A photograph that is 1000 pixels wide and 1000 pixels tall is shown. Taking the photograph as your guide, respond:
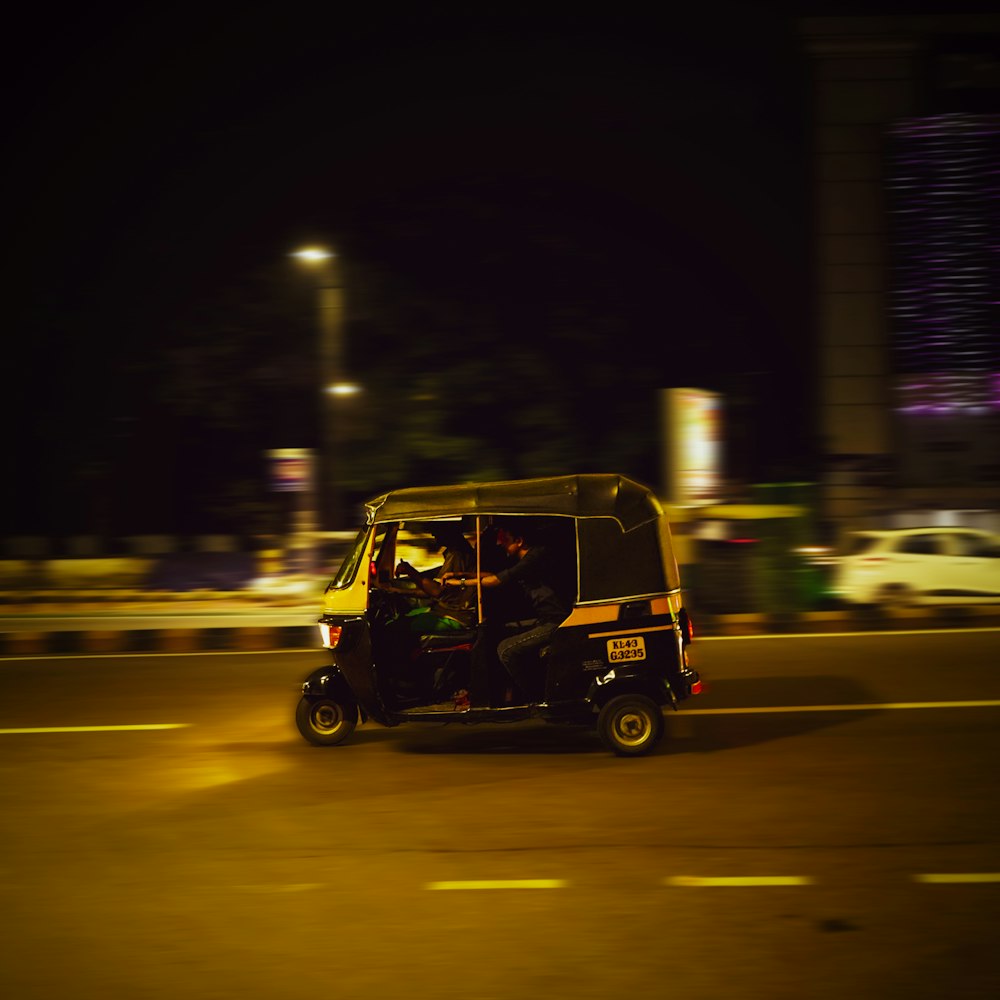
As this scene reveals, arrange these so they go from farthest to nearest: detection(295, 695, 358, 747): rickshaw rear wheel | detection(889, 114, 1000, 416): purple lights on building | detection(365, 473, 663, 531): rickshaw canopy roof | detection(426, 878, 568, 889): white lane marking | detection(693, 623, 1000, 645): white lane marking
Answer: detection(889, 114, 1000, 416): purple lights on building
detection(693, 623, 1000, 645): white lane marking
detection(295, 695, 358, 747): rickshaw rear wheel
detection(365, 473, 663, 531): rickshaw canopy roof
detection(426, 878, 568, 889): white lane marking

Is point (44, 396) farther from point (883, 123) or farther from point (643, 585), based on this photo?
point (643, 585)

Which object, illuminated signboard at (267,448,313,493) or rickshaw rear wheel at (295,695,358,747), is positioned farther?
illuminated signboard at (267,448,313,493)

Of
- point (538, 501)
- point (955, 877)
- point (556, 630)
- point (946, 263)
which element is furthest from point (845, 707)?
point (946, 263)

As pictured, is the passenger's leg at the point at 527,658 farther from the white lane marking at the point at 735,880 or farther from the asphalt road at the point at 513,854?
the white lane marking at the point at 735,880

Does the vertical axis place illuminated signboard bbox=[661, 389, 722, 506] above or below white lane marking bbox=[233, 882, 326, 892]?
above

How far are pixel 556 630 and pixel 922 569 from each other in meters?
9.25

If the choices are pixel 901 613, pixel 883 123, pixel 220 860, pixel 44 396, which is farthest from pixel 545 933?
pixel 44 396

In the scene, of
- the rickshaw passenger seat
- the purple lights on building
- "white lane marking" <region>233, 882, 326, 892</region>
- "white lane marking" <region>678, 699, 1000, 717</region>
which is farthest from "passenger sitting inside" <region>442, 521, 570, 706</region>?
the purple lights on building

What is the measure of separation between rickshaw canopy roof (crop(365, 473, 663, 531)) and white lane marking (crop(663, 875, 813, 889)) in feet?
9.65

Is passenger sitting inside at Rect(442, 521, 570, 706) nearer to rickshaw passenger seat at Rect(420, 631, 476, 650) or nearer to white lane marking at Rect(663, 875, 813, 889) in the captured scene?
rickshaw passenger seat at Rect(420, 631, 476, 650)

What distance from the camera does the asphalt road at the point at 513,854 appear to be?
16.2ft

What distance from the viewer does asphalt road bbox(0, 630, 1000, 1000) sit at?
16.2 ft

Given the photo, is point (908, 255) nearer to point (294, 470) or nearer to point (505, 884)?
point (294, 470)

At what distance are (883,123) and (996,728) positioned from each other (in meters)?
20.7
